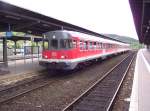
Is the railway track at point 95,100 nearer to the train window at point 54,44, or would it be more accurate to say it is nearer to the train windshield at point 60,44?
the train windshield at point 60,44

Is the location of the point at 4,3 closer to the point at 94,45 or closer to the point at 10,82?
the point at 10,82

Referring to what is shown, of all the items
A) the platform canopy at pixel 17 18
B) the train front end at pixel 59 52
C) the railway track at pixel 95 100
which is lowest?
the railway track at pixel 95 100

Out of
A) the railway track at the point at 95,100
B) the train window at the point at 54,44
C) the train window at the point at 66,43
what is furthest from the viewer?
the train window at the point at 54,44

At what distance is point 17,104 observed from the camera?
9.45 metres

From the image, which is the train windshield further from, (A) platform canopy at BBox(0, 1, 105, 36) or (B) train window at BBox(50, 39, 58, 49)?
(A) platform canopy at BBox(0, 1, 105, 36)

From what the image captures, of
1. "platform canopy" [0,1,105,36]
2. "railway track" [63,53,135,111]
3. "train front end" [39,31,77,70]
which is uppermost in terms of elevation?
"platform canopy" [0,1,105,36]

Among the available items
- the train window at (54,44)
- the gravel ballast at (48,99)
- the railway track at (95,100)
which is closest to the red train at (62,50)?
the train window at (54,44)

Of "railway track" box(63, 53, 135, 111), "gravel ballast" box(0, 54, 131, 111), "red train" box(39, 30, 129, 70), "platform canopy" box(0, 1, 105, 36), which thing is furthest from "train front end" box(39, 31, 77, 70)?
"railway track" box(63, 53, 135, 111)

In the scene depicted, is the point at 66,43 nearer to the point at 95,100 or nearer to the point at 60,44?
the point at 60,44

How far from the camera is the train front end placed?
53.5ft

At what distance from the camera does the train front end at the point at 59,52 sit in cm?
1630

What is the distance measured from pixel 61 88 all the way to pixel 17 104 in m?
3.76

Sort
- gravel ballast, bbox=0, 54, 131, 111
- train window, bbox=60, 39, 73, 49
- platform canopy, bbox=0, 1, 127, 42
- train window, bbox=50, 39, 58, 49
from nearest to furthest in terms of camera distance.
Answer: gravel ballast, bbox=0, 54, 131, 111 < platform canopy, bbox=0, 1, 127, 42 < train window, bbox=60, 39, 73, 49 < train window, bbox=50, 39, 58, 49

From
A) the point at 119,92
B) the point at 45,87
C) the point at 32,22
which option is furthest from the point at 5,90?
the point at 32,22
